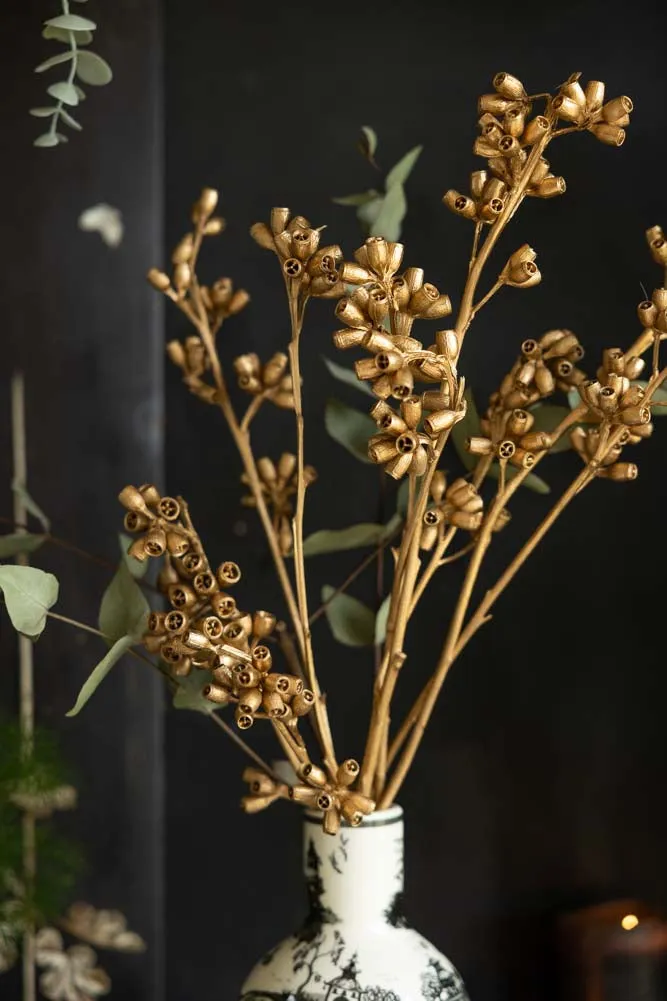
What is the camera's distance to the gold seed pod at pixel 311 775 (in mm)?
813

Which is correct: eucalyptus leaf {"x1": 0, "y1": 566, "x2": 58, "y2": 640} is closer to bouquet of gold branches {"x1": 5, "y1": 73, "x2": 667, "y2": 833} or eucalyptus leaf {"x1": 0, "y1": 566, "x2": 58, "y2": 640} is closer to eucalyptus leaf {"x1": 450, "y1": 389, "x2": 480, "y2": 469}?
bouquet of gold branches {"x1": 5, "y1": 73, "x2": 667, "y2": 833}

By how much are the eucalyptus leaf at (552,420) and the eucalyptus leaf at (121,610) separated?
34 cm

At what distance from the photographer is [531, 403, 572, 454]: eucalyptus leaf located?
92 cm

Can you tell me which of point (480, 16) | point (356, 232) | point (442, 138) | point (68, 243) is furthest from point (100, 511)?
point (480, 16)

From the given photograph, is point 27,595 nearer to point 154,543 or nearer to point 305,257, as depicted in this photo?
point 154,543

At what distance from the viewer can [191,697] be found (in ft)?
2.79

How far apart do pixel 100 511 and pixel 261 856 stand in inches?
16.3

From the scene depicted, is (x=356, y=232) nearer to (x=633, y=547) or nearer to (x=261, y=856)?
(x=633, y=547)

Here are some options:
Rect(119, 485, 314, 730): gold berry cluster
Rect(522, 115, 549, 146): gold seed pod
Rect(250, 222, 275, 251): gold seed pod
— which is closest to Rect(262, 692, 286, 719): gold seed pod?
Rect(119, 485, 314, 730): gold berry cluster

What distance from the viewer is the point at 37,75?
126 cm

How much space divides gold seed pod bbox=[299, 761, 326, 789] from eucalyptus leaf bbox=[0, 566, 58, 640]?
0.68ft

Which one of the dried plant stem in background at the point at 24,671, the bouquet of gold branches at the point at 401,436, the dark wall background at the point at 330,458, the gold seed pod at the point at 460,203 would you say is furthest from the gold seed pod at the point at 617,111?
the dried plant stem in background at the point at 24,671

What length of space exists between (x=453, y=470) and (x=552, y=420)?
0.78 feet

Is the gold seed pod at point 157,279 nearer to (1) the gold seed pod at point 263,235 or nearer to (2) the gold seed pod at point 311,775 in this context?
(1) the gold seed pod at point 263,235
